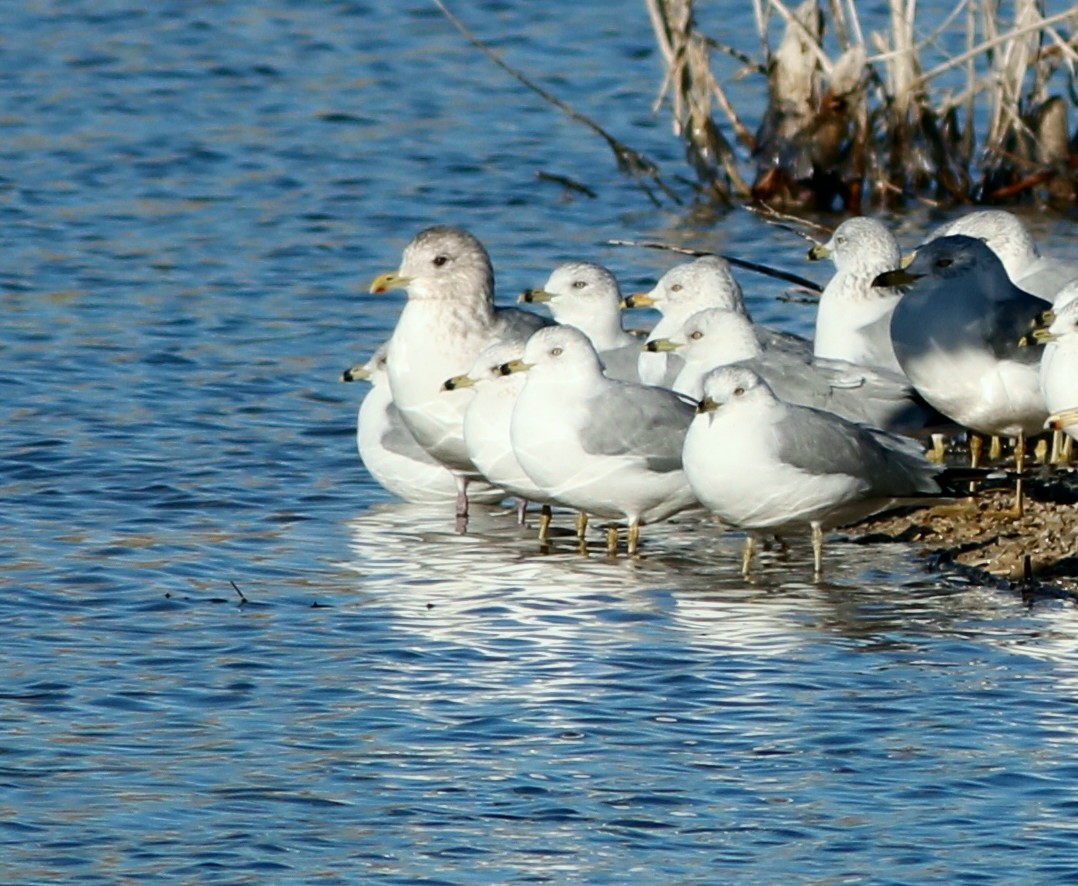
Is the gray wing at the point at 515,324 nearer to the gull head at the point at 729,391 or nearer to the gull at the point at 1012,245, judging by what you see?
the gull head at the point at 729,391

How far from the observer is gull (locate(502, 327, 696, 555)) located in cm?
1003

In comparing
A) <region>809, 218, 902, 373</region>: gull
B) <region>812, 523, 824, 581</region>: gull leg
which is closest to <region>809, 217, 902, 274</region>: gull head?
<region>809, 218, 902, 373</region>: gull

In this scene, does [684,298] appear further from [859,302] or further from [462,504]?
[462,504]

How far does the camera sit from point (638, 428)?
399 inches

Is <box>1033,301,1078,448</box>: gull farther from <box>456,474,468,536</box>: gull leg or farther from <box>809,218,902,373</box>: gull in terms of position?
<box>456,474,468,536</box>: gull leg

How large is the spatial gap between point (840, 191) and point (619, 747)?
36.6ft

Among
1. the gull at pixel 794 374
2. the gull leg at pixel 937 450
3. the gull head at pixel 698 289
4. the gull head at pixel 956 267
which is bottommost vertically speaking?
the gull leg at pixel 937 450

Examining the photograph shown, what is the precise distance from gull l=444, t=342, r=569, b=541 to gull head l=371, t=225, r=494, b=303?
57 cm

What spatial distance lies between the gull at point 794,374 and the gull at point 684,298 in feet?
2.13

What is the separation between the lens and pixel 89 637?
8.99 meters

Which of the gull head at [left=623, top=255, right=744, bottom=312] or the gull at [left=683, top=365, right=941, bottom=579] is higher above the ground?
the gull head at [left=623, top=255, right=744, bottom=312]

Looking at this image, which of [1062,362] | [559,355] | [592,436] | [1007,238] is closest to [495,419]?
[559,355]

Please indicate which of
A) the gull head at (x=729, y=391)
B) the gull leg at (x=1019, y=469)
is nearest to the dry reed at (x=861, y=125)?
the gull leg at (x=1019, y=469)

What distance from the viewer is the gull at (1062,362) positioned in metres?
9.96
